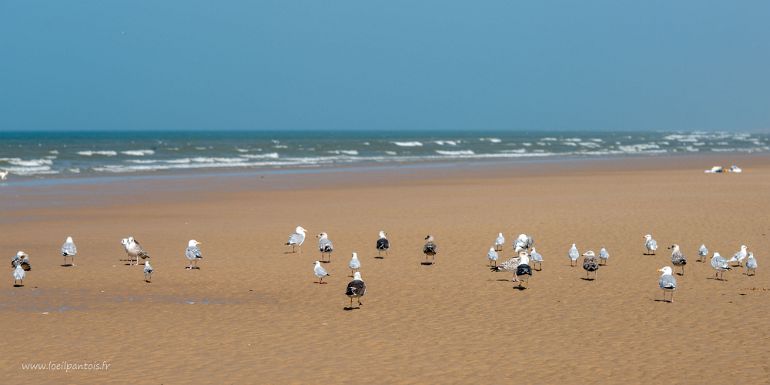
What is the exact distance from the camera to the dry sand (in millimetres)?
10227

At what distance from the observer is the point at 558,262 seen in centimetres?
1753

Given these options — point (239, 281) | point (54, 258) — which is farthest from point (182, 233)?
point (239, 281)

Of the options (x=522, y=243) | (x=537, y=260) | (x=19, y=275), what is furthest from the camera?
(x=522, y=243)

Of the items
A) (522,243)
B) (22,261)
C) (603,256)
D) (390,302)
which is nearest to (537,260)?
(603,256)

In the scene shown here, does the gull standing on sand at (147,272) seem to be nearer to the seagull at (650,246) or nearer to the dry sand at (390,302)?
the dry sand at (390,302)

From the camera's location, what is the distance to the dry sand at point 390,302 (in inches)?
403

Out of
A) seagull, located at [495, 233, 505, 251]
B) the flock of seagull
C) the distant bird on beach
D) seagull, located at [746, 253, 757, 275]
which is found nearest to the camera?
the flock of seagull

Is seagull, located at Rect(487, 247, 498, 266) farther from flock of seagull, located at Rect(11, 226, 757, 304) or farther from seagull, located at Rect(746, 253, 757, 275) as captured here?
seagull, located at Rect(746, 253, 757, 275)

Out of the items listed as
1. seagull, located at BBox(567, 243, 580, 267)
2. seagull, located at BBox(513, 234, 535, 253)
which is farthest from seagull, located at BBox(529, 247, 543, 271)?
seagull, located at BBox(513, 234, 535, 253)

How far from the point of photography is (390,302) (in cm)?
1387

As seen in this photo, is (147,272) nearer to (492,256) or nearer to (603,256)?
(492,256)

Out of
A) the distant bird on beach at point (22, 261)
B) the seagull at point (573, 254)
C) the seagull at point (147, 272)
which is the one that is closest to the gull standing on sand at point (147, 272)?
the seagull at point (147, 272)

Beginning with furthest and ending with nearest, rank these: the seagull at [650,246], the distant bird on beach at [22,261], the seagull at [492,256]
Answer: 1. the seagull at [650,246]
2. the seagull at [492,256]
3. the distant bird on beach at [22,261]

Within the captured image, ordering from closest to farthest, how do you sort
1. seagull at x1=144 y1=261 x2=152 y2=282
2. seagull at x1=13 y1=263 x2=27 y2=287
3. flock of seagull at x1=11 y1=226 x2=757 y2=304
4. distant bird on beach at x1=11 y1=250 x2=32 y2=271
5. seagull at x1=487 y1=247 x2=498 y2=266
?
1. flock of seagull at x1=11 y1=226 x2=757 y2=304
2. seagull at x1=13 y1=263 x2=27 y2=287
3. seagull at x1=144 y1=261 x2=152 y2=282
4. distant bird on beach at x1=11 y1=250 x2=32 y2=271
5. seagull at x1=487 y1=247 x2=498 y2=266
